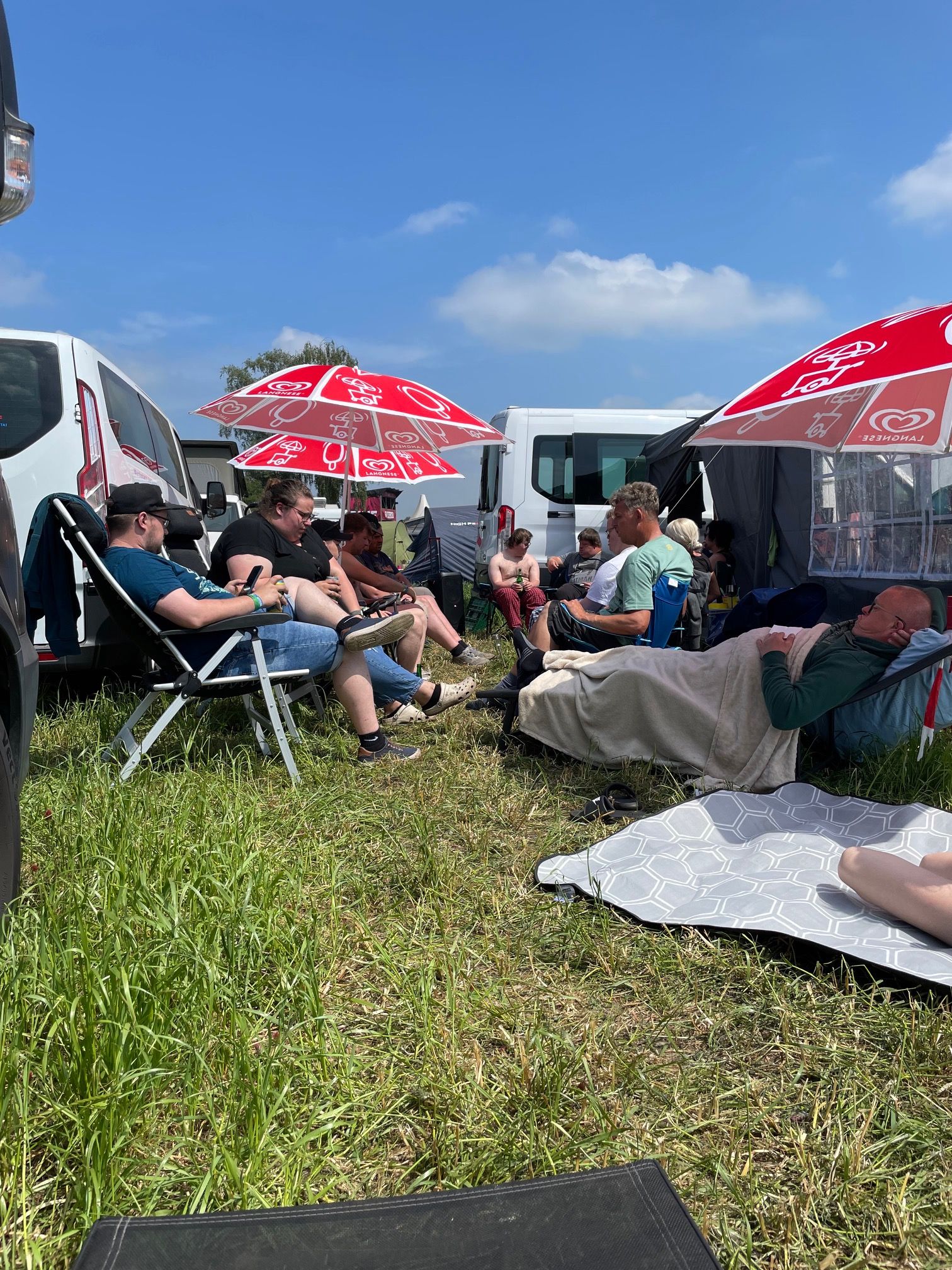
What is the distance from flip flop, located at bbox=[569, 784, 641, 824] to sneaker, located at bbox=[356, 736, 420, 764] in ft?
3.30

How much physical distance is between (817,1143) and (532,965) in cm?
87

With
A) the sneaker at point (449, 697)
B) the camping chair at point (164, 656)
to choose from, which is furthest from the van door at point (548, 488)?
the camping chair at point (164, 656)

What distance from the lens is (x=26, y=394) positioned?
4852 millimetres

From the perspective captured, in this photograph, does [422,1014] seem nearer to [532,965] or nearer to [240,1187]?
[532,965]

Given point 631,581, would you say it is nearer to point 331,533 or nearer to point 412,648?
point 412,648

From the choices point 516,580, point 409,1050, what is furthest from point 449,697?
point 516,580

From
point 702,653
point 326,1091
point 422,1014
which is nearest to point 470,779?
point 702,653

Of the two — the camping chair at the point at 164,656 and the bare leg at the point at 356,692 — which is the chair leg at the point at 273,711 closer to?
the camping chair at the point at 164,656

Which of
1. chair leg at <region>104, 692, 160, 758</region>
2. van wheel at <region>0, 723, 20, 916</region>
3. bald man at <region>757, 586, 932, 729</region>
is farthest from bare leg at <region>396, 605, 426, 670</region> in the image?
van wheel at <region>0, 723, 20, 916</region>

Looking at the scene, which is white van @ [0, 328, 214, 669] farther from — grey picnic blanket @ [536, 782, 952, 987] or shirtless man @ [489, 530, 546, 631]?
shirtless man @ [489, 530, 546, 631]

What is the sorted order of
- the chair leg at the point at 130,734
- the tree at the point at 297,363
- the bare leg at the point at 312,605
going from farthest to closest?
the tree at the point at 297,363, the bare leg at the point at 312,605, the chair leg at the point at 130,734

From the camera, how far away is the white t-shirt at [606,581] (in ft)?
19.2

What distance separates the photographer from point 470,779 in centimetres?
408

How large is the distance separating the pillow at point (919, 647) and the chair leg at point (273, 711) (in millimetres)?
2434
